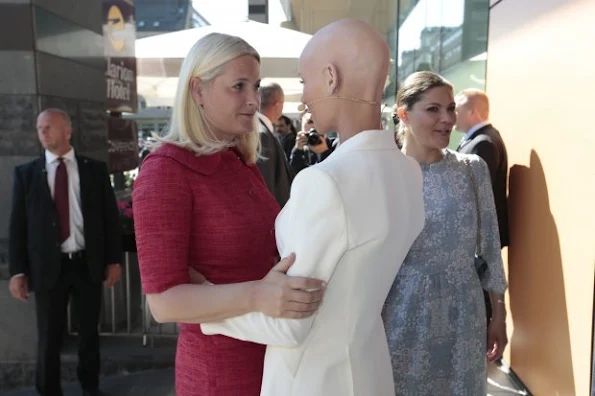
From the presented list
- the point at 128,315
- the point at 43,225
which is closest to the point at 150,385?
the point at 128,315

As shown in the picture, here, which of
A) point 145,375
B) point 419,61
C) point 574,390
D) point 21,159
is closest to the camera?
point 574,390

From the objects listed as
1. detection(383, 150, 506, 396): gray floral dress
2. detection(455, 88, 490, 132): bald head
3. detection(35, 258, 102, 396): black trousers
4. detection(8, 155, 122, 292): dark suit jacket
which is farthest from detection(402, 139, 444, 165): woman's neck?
detection(35, 258, 102, 396): black trousers

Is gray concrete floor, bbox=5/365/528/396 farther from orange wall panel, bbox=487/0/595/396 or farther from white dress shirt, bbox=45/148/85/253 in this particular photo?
white dress shirt, bbox=45/148/85/253

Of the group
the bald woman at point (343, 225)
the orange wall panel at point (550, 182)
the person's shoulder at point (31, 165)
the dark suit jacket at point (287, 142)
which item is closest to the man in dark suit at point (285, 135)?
the dark suit jacket at point (287, 142)

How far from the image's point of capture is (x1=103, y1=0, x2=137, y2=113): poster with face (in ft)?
17.3

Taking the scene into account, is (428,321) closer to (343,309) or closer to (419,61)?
(343,309)

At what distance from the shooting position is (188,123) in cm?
153

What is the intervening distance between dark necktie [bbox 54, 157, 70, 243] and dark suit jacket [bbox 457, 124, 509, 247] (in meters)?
2.84

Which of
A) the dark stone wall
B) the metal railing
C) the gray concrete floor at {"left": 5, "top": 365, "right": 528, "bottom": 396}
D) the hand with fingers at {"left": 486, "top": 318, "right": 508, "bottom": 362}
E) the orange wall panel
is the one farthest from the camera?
the metal railing

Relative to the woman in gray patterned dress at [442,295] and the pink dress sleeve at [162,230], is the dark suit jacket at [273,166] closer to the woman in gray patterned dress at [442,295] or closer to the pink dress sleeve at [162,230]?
the woman in gray patterned dress at [442,295]

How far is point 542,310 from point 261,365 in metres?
2.70

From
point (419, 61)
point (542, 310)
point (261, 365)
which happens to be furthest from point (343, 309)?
point (419, 61)

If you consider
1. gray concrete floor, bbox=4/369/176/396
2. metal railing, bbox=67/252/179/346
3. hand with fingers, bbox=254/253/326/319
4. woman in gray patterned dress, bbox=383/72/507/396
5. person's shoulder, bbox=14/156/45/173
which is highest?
person's shoulder, bbox=14/156/45/173

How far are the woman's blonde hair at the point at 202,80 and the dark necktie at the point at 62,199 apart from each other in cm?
237
